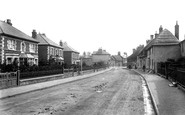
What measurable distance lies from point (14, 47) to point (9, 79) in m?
14.5

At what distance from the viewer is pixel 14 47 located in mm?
27906

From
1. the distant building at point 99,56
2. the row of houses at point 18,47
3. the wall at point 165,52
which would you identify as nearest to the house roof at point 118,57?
the distant building at point 99,56

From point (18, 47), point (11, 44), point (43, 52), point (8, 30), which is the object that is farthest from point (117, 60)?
point (11, 44)

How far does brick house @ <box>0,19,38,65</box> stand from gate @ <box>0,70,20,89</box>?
24.0 ft

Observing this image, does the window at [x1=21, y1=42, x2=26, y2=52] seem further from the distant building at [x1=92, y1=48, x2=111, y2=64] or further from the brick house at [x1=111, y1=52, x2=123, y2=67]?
the brick house at [x1=111, y1=52, x2=123, y2=67]

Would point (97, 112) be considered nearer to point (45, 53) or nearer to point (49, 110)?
point (49, 110)

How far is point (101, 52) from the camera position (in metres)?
100

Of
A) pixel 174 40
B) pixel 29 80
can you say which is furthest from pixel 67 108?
pixel 174 40

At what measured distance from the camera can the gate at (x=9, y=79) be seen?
13984 millimetres

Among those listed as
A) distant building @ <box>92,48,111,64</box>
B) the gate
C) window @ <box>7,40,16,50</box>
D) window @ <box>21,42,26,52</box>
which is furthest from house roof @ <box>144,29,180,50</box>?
distant building @ <box>92,48,111,64</box>

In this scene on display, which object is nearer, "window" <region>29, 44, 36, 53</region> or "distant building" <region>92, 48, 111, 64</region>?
"window" <region>29, 44, 36, 53</region>

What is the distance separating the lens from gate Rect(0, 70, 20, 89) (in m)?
14.0

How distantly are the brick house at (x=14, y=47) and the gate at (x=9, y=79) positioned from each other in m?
7.33

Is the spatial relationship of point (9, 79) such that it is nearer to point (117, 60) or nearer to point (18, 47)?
point (18, 47)
